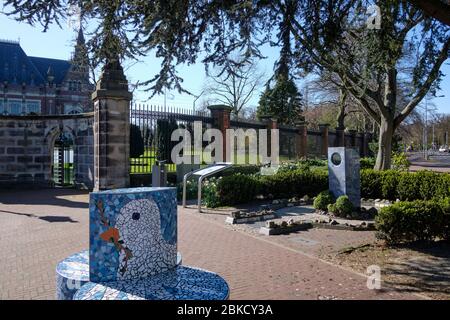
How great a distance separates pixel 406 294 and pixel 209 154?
14431mm

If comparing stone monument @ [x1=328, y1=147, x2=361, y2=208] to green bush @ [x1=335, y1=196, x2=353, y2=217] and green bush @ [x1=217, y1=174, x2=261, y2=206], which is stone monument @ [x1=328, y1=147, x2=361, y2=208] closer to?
green bush @ [x1=335, y1=196, x2=353, y2=217]

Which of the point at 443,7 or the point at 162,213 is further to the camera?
the point at 443,7

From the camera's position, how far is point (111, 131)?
1346 centimetres

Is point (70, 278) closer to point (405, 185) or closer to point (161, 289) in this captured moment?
point (161, 289)

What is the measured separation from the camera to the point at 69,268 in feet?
12.4

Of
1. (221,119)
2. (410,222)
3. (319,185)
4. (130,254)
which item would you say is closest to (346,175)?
(410,222)

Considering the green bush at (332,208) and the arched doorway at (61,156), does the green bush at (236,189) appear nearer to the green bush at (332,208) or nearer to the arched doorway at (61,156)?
the green bush at (332,208)

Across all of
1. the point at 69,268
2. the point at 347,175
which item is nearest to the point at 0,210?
the point at 69,268

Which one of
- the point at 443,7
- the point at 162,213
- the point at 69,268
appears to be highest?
the point at 443,7

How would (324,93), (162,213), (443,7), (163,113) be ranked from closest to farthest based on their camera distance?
(162,213)
(443,7)
(163,113)
(324,93)

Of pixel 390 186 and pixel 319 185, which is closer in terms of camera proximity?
pixel 390 186

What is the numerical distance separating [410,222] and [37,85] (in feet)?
175

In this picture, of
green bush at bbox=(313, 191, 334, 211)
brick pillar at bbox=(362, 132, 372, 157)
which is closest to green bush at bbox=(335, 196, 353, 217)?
green bush at bbox=(313, 191, 334, 211)

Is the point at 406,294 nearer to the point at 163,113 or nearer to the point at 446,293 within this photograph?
the point at 446,293
